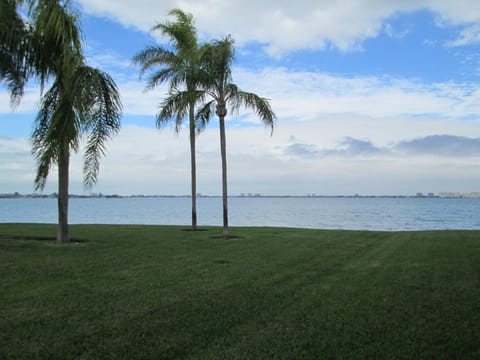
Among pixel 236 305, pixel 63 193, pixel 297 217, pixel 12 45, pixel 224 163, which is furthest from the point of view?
pixel 297 217

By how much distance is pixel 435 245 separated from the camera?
Answer: 44.0 ft

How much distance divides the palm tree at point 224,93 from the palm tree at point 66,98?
477 centimetres

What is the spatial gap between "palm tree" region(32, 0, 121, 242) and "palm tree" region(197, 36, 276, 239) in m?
4.77

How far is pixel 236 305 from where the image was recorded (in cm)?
591

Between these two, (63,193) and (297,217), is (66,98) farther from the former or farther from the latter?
(297,217)

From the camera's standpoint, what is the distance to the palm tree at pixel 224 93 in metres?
14.9

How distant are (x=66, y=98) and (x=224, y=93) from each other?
6387mm

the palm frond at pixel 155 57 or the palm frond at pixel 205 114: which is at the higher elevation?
the palm frond at pixel 155 57

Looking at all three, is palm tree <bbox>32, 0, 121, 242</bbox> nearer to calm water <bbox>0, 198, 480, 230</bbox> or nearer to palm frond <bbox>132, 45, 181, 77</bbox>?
palm frond <bbox>132, 45, 181, 77</bbox>

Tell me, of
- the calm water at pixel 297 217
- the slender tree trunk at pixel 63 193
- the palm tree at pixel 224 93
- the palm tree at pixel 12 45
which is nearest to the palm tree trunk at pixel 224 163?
the palm tree at pixel 224 93

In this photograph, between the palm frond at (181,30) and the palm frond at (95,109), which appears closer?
the palm frond at (95,109)

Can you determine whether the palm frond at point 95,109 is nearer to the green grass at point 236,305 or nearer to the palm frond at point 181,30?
the green grass at point 236,305

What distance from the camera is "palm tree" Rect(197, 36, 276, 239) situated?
48.8ft

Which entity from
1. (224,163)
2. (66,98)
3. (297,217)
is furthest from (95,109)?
(297,217)
